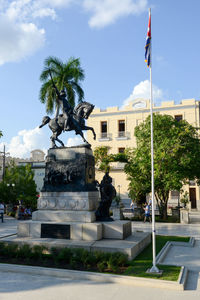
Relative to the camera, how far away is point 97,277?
7719mm

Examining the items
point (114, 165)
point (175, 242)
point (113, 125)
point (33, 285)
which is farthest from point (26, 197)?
point (33, 285)

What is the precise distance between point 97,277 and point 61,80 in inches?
805

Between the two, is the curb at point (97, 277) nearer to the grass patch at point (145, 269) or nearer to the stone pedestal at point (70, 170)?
the grass patch at point (145, 269)

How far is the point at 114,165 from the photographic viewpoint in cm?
3838

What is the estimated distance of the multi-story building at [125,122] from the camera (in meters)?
36.1

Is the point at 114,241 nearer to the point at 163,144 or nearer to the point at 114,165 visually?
the point at 163,144

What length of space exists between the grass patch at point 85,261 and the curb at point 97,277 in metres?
0.34

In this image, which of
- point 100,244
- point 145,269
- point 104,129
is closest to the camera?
point 145,269

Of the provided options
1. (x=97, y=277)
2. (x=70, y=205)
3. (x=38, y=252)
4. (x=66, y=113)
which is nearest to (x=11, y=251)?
(x=38, y=252)

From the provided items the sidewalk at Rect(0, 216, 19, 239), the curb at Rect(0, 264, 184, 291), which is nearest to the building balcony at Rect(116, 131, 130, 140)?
the sidewalk at Rect(0, 216, 19, 239)

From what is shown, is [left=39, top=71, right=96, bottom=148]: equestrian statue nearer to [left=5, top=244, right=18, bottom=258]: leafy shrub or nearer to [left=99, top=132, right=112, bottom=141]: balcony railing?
[left=5, top=244, right=18, bottom=258]: leafy shrub

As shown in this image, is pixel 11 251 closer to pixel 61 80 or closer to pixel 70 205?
pixel 70 205

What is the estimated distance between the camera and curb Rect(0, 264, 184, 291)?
7130mm

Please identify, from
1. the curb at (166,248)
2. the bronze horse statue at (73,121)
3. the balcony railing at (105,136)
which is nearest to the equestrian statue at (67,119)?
the bronze horse statue at (73,121)
